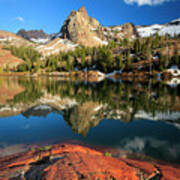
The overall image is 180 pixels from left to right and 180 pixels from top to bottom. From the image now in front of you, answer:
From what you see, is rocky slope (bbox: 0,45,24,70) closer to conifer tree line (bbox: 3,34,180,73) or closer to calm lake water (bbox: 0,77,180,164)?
conifer tree line (bbox: 3,34,180,73)

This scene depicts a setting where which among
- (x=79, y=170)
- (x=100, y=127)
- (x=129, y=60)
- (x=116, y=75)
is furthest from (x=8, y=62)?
(x=79, y=170)

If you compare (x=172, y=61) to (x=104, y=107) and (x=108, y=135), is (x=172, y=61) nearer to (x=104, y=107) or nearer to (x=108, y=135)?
(x=104, y=107)

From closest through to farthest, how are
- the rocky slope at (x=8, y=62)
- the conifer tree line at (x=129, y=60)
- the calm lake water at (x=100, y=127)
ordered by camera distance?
the calm lake water at (x=100, y=127) → the conifer tree line at (x=129, y=60) → the rocky slope at (x=8, y=62)

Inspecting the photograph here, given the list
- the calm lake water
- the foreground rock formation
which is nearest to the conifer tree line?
the calm lake water

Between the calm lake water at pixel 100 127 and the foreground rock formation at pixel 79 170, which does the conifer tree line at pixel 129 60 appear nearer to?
the calm lake water at pixel 100 127

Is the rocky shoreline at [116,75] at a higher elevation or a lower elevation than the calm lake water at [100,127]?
higher

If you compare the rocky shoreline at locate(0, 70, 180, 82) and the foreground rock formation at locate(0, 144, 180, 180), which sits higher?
the rocky shoreline at locate(0, 70, 180, 82)

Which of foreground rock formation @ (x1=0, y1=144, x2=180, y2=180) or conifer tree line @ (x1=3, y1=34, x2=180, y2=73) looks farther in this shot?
conifer tree line @ (x1=3, y1=34, x2=180, y2=73)

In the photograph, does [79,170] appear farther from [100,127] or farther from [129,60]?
[129,60]

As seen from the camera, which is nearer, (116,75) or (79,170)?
(79,170)

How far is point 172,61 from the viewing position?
3307 inches

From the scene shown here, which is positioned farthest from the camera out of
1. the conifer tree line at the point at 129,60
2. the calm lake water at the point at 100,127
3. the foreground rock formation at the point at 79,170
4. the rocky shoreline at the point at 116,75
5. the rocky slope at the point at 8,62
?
the rocky slope at the point at 8,62

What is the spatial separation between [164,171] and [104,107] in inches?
509

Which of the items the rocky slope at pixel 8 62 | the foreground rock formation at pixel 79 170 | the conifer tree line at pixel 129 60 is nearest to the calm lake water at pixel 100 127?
the foreground rock formation at pixel 79 170
